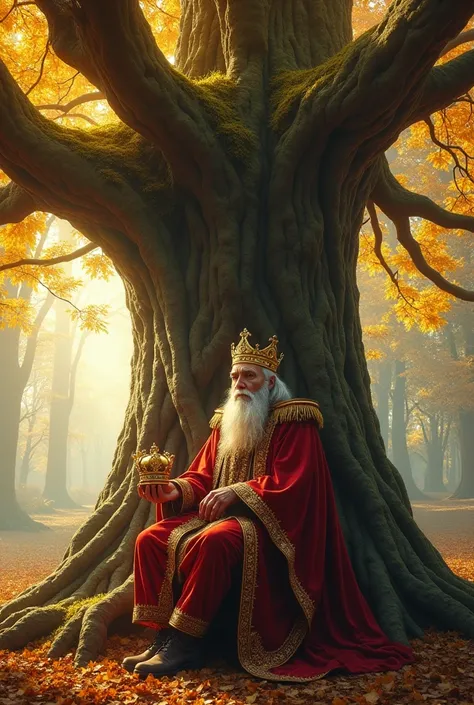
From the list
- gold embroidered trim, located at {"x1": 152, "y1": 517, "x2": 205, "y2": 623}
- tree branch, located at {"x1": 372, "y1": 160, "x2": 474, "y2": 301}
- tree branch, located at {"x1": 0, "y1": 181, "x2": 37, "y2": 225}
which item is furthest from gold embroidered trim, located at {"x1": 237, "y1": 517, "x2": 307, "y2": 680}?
tree branch, located at {"x1": 372, "y1": 160, "x2": 474, "y2": 301}

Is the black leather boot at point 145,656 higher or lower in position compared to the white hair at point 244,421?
lower

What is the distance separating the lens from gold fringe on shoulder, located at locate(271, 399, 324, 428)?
14.4ft

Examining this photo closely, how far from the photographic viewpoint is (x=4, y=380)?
1853 cm

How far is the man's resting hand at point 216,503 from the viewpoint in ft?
13.0

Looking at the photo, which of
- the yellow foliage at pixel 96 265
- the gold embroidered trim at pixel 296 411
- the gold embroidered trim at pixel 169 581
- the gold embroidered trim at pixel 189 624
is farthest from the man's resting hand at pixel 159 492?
the yellow foliage at pixel 96 265

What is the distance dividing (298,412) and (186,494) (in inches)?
36.7

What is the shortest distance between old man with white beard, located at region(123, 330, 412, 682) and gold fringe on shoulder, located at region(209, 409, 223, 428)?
167 mm

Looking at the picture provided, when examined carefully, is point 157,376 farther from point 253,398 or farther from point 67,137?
point 67,137

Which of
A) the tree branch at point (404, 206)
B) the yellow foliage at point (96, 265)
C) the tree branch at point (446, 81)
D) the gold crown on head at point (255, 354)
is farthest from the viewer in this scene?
the yellow foliage at point (96, 265)

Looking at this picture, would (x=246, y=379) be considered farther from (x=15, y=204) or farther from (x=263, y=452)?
(x=15, y=204)

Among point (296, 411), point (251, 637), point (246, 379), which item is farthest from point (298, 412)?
point (251, 637)

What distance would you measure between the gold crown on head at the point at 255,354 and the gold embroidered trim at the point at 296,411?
0.95ft

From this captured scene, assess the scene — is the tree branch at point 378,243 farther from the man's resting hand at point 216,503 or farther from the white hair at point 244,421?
the man's resting hand at point 216,503

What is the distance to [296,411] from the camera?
440cm
